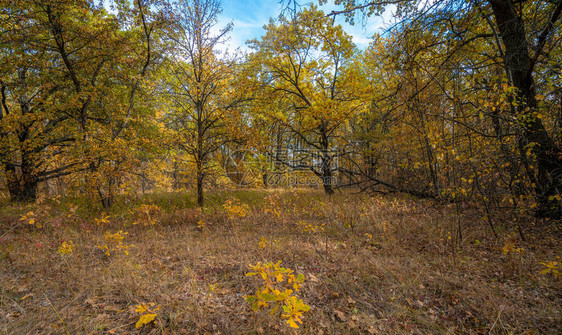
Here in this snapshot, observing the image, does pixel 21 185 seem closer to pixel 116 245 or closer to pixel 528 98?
pixel 116 245

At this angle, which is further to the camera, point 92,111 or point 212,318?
point 92,111

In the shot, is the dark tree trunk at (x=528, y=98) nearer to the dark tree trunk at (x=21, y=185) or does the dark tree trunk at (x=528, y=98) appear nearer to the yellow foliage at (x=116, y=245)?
the yellow foliage at (x=116, y=245)

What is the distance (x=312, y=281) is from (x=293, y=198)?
273 inches

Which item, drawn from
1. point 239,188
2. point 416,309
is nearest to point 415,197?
point 416,309

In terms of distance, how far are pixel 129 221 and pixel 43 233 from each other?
205 centimetres

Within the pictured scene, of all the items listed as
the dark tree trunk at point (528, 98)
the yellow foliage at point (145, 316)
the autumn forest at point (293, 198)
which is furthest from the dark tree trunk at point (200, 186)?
the dark tree trunk at point (528, 98)

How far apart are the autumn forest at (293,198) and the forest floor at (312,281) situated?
0.10 ft

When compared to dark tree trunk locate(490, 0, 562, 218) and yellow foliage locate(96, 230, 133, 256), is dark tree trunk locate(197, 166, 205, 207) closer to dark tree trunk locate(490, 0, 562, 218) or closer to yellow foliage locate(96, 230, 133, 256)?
yellow foliage locate(96, 230, 133, 256)

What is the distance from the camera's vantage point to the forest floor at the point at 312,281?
8.50 ft

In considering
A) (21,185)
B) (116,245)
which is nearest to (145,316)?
(116,245)

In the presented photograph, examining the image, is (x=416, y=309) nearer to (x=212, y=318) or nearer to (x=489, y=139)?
(x=212, y=318)

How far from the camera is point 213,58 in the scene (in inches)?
331

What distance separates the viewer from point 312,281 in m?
3.55

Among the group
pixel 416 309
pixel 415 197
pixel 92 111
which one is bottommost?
pixel 416 309
